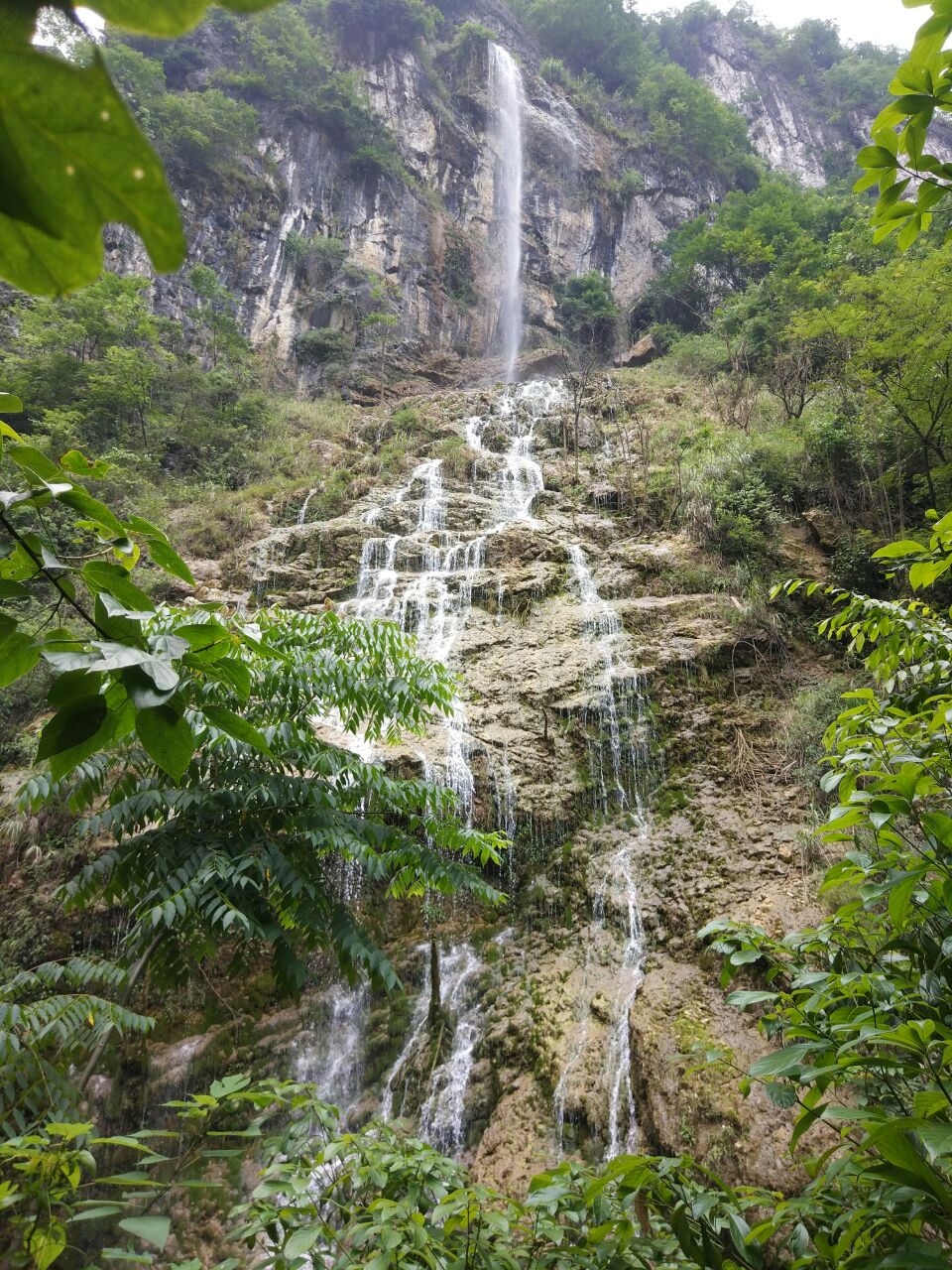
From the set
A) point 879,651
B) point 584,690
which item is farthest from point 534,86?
point 879,651

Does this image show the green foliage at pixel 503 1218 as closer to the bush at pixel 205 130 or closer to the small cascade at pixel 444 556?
the small cascade at pixel 444 556

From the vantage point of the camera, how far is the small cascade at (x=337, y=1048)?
5.13m

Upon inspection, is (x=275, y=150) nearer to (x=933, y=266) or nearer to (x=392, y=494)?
(x=392, y=494)

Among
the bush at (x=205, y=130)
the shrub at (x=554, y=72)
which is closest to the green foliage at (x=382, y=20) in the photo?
the shrub at (x=554, y=72)

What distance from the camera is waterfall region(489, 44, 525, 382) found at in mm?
24328

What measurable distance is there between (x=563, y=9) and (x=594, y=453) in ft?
99.5

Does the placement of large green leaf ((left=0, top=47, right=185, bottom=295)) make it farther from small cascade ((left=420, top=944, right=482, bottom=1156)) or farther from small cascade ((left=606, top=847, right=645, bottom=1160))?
small cascade ((left=420, top=944, right=482, bottom=1156))

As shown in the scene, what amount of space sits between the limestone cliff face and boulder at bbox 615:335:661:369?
5.35 meters

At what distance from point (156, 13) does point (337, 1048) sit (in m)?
6.47

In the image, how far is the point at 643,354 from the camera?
1961cm

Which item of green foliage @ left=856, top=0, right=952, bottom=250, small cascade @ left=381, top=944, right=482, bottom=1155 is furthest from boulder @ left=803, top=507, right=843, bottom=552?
green foliage @ left=856, top=0, right=952, bottom=250

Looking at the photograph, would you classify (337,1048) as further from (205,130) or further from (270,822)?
(205,130)

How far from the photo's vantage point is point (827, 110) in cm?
3030

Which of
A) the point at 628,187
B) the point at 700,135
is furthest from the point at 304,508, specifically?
the point at 700,135
